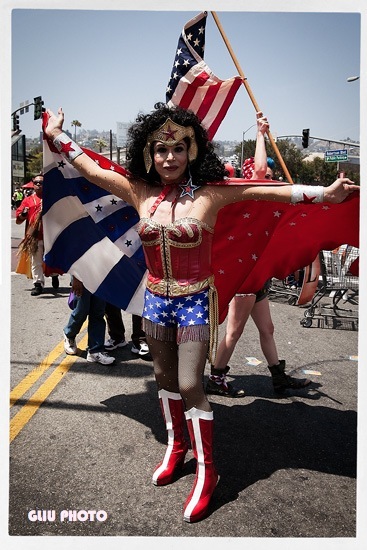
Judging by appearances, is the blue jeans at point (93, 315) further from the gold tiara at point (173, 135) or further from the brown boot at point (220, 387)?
the gold tiara at point (173, 135)

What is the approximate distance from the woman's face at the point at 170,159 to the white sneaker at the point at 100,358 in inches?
93.6

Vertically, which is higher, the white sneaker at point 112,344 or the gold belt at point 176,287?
the gold belt at point 176,287

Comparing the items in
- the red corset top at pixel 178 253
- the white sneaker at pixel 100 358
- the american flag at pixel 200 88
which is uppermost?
the american flag at pixel 200 88

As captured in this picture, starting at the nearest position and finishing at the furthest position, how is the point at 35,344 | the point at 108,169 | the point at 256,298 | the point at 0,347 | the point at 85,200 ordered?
the point at 0,347 < the point at 108,169 < the point at 85,200 < the point at 256,298 < the point at 35,344

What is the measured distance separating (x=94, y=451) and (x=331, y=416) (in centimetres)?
176

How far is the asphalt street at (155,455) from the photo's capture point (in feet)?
7.67

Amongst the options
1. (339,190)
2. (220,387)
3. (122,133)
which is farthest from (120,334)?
(339,190)

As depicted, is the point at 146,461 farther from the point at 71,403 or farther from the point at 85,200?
the point at 85,200

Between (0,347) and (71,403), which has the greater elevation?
(0,347)

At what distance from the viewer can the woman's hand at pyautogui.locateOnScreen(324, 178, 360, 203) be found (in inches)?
92.8

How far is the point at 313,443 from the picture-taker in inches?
125

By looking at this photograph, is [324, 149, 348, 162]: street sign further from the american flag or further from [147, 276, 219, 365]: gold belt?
[147, 276, 219, 365]: gold belt

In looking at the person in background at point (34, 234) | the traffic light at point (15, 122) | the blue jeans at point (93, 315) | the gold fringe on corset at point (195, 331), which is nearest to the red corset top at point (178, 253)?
the gold fringe on corset at point (195, 331)

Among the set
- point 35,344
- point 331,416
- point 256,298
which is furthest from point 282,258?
point 35,344
